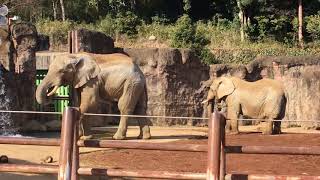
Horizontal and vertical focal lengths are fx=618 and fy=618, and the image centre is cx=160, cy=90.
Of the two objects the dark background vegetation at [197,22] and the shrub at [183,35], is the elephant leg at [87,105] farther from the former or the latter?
the shrub at [183,35]

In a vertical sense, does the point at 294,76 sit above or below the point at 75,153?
above

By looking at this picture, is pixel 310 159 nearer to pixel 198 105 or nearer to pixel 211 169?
pixel 211 169

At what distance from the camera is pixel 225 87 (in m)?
14.4

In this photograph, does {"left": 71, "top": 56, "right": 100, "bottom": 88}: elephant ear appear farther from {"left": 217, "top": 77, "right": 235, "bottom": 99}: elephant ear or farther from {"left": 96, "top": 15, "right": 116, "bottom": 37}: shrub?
{"left": 96, "top": 15, "right": 116, "bottom": 37}: shrub

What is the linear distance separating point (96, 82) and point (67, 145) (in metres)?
6.32

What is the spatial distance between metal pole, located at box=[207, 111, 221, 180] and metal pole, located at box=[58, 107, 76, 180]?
126cm

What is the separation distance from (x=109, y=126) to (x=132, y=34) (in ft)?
60.3

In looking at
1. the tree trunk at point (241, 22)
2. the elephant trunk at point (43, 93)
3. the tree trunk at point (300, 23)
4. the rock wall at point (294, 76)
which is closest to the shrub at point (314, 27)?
the tree trunk at point (300, 23)

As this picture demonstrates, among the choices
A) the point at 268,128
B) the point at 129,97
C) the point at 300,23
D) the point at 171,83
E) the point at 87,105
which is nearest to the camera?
the point at 87,105

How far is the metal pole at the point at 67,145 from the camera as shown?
5.56 m

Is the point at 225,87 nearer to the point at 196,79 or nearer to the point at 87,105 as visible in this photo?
the point at 196,79

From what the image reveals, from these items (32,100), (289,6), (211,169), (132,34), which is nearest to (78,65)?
(32,100)

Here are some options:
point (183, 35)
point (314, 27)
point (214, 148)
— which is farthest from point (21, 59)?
point (314, 27)

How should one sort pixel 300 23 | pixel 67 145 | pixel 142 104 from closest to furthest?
pixel 67 145 < pixel 142 104 < pixel 300 23
